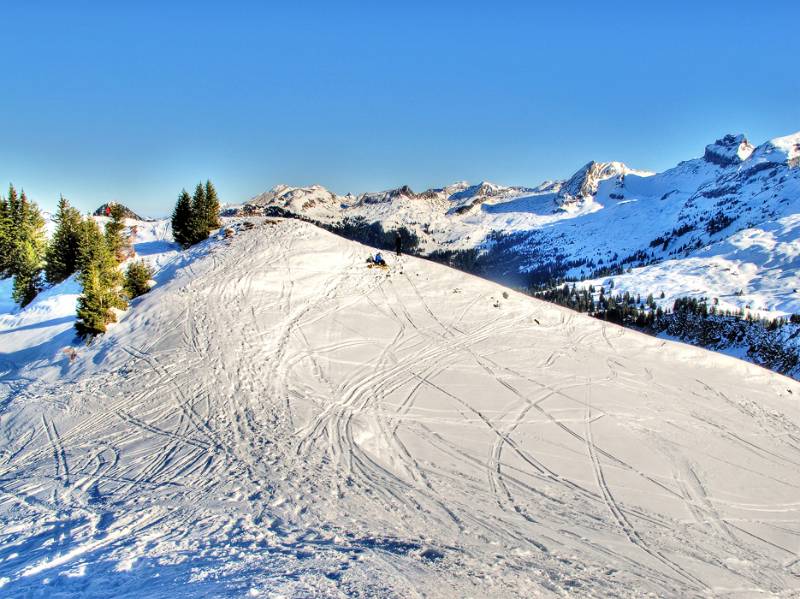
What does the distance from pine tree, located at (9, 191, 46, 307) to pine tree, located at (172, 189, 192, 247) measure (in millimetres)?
14649

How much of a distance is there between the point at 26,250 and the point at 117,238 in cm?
1444

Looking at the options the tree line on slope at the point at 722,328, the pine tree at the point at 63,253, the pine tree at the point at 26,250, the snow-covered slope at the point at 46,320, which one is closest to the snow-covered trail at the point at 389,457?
the snow-covered slope at the point at 46,320

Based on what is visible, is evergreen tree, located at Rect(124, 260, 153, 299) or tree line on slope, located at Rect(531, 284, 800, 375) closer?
evergreen tree, located at Rect(124, 260, 153, 299)

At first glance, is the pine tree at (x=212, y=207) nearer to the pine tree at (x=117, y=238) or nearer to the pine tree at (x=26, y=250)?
the pine tree at (x=117, y=238)

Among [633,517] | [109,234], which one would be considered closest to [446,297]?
[633,517]

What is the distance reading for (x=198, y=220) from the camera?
48844mm

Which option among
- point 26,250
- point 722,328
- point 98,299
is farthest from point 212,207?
point 722,328

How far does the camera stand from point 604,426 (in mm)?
20312

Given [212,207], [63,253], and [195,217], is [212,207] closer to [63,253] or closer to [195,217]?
[195,217]

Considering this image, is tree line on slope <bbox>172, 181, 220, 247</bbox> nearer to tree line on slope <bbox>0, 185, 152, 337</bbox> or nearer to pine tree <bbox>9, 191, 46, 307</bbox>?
tree line on slope <bbox>0, 185, 152, 337</bbox>

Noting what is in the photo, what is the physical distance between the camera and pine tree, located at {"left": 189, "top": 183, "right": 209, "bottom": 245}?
4856cm

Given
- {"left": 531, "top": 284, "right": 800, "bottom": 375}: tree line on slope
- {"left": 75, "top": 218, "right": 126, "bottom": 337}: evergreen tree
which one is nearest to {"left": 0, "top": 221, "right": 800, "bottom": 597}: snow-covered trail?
{"left": 75, "top": 218, "right": 126, "bottom": 337}: evergreen tree

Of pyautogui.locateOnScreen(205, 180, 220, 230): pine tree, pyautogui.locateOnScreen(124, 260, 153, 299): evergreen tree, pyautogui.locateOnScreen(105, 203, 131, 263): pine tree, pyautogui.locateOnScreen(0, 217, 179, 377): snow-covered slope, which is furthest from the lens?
pyautogui.locateOnScreen(205, 180, 220, 230): pine tree

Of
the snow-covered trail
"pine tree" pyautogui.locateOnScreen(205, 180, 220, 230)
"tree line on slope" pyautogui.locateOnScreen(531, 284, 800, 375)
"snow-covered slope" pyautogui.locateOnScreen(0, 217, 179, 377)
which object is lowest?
"tree line on slope" pyautogui.locateOnScreen(531, 284, 800, 375)
